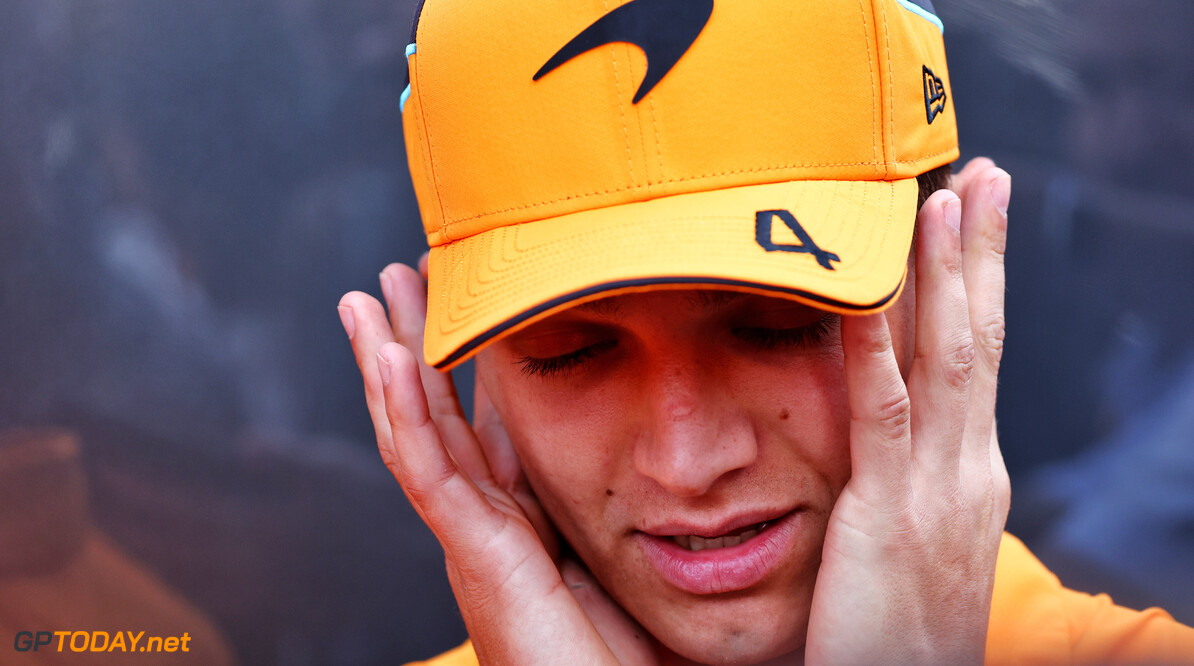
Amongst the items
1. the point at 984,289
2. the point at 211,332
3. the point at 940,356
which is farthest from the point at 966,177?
the point at 211,332

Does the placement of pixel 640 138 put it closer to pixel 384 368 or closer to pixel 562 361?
pixel 562 361

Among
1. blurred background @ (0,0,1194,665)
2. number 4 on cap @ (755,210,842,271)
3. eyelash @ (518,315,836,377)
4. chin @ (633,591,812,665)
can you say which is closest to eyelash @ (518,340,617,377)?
eyelash @ (518,315,836,377)

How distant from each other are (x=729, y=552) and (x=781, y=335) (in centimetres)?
31

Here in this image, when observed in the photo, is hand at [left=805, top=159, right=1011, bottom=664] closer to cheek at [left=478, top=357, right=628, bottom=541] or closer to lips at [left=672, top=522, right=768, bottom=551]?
lips at [left=672, top=522, right=768, bottom=551]

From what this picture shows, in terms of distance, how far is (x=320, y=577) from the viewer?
1804 millimetres

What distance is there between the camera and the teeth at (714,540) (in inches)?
44.4

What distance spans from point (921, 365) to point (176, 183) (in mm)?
1501

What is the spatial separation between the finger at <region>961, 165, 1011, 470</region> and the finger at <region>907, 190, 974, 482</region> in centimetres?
Answer: 9

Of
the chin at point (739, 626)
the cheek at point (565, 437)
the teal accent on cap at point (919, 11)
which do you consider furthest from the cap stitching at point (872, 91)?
the chin at point (739, 626)

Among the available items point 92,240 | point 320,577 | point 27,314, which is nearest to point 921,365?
point 320,577

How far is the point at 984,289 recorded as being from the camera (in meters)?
1.22

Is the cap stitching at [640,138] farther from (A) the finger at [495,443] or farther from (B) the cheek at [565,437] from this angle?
(A) the finger at [495,443]

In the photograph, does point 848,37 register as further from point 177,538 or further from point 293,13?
point 177,538

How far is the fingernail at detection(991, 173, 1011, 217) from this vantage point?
1.23m
